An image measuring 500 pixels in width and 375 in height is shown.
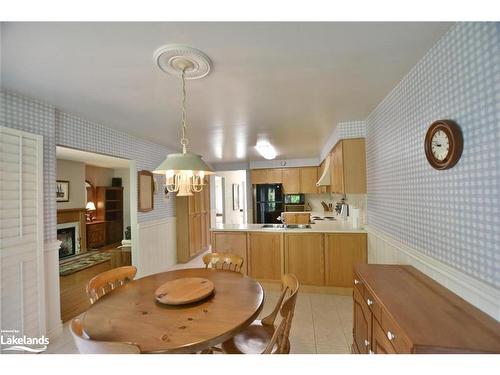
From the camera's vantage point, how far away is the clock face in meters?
1.27

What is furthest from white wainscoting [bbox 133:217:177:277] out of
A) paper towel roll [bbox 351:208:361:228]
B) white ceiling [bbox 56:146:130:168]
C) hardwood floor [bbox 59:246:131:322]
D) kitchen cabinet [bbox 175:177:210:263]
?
paper towel roll [bbox 351:208:361:228]

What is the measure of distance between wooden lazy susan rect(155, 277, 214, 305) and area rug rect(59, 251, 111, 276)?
3992mm

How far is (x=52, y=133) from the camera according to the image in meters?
2.25

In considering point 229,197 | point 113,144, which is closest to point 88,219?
point 229,197

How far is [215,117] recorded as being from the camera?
2.59m

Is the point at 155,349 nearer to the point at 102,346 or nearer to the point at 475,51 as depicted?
the point at 102,346

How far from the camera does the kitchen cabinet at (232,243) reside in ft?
11.5

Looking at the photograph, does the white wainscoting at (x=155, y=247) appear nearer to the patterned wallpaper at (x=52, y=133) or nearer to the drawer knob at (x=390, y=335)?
the patterned wallpaper at (x=52, y=133)

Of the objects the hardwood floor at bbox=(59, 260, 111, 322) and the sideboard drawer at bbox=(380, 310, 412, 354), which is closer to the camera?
the sideboard drawer at bbox=(380, 310, 412, 354)

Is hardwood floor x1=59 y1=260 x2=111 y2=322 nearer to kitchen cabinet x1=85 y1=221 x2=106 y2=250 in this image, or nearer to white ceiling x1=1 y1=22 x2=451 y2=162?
kitchen cabinet x1=85 y1=221 x2=106 y2=250

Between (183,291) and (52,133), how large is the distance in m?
2.13

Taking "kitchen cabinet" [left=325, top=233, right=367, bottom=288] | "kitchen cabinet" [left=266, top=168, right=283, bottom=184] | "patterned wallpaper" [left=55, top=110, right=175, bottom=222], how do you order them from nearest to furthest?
"patterned wallpaper" [left=55, top=110, right=175, bottom=222]
"kitchen cabinet" [left=325, top=233, right=367, bottom=288]
"kitchen cabinet" [left=266, top=168, right=283, bottom=184]

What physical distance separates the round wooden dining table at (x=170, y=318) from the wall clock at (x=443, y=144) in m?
1.37

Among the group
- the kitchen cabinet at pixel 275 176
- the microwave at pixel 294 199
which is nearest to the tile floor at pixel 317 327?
the microwave at pixel 294 199
